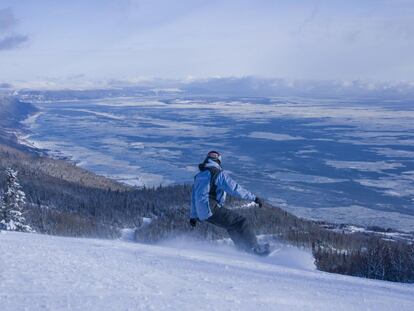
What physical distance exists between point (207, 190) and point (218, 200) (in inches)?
13.7

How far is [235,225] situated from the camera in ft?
35.6

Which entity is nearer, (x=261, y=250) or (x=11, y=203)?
(x=261, y=250)

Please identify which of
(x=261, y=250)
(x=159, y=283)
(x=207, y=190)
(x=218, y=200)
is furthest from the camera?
(x=261, y=250)

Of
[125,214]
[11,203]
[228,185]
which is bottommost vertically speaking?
[125,214]

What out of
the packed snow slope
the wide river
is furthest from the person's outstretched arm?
the wide river

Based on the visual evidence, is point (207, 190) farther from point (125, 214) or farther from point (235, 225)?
point (125, 214)

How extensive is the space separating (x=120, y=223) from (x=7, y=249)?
5650 cm

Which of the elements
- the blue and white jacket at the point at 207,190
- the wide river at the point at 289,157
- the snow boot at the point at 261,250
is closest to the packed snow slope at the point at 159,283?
the blue and white jacket at the point at 207,190

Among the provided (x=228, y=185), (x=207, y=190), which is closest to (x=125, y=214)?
(x=207, y=190)

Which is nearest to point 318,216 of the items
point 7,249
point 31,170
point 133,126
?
point 31,170

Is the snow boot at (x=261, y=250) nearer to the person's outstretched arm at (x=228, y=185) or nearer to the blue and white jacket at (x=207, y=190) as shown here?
the blue and white jacket at (x=207, y=190)

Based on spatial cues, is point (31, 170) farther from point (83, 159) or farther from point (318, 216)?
point (318, 216)

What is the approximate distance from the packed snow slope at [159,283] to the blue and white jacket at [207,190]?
90 cm

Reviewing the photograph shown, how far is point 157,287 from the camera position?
262 inches
